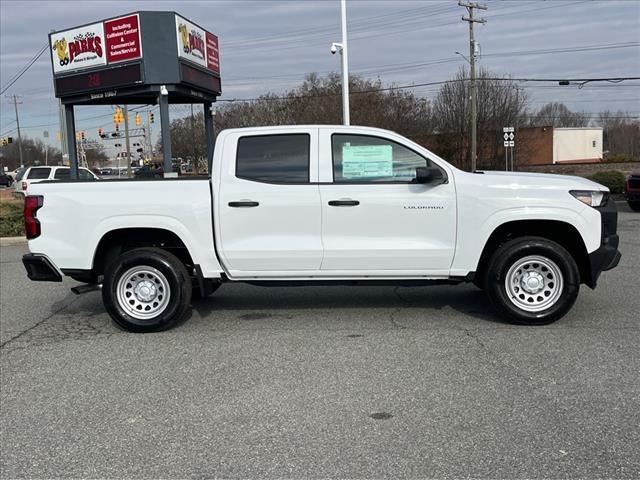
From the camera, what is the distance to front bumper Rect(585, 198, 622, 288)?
19.7ft

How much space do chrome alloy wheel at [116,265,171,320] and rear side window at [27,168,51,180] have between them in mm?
22969

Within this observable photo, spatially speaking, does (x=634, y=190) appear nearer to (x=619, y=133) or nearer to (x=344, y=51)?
(x=344, y=51)

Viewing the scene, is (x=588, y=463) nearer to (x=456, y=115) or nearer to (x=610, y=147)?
(x=456, y=115)

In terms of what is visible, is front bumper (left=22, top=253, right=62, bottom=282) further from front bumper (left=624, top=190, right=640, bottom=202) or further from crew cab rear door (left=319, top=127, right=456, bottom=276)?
front bumper (left=624, top=190, right=640, bottom=202)

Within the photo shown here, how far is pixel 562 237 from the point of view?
642 centimetres

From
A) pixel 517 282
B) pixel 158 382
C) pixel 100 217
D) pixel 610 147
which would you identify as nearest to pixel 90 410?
pixel 158 382

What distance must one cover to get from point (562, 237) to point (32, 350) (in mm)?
5424

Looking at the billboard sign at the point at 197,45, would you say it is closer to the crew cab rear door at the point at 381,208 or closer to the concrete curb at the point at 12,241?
the concrete curb at the point at 12,241

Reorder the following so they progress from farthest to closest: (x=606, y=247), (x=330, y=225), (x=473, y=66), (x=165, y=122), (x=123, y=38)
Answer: (x=473, y=66)
(x=165, y=122)
(x=123, y=38)
(x=330, y=225)
(x=606, y=247)

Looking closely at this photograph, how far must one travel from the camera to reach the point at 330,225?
20.2 ft

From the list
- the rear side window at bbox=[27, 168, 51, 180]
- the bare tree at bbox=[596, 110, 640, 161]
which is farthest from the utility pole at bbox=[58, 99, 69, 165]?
the bare tree at bbox=[596, 110, 640, 161]

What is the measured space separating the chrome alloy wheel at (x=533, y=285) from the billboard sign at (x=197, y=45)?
14.1m

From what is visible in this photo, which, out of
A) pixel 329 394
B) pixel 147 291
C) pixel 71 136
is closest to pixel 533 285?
pixel 329 394

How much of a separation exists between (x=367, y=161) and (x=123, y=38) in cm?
1405
